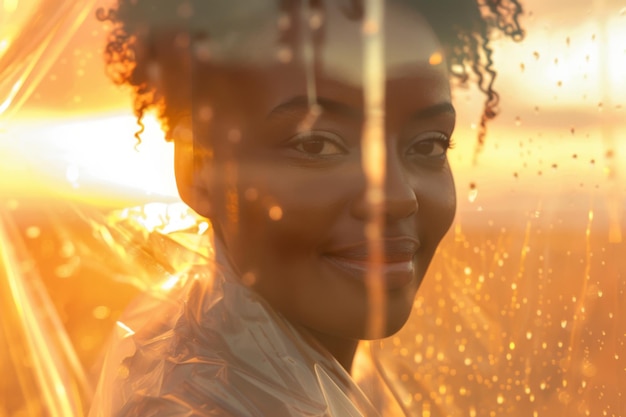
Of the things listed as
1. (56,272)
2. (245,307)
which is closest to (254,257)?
(245,307)

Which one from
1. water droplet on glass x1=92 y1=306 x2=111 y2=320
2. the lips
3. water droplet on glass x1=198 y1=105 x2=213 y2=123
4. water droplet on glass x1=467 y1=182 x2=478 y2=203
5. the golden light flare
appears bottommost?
water droplet on glass x1=92 y1=306 x2=111 y2=320

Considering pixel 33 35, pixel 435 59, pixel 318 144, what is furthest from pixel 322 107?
pixel 33 35

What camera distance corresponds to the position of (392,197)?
2.03 feet

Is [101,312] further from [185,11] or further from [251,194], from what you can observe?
[185,11]

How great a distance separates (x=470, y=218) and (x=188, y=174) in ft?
0.93

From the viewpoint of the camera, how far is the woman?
60cm

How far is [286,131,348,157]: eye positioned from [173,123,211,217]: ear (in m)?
0.10

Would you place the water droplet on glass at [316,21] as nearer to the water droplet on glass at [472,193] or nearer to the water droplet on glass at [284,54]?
the water droplet on glass at [284,54]

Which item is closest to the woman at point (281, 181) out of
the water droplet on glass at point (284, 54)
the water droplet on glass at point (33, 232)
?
the water droplet on glass at point (284, 54)

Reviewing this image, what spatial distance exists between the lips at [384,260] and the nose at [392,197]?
0.03 metres

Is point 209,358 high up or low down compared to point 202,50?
down

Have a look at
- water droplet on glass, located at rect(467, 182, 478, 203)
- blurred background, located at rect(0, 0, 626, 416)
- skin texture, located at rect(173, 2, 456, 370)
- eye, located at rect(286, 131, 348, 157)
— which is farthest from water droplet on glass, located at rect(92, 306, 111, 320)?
water droplet on glass, located at rect(467, 182, 478, 203)

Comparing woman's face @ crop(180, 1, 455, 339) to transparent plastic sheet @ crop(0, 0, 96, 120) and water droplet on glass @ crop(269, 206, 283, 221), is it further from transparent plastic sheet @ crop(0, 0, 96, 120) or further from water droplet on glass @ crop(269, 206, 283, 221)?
transparent plastic sheet @ crop(0, 0, 96, 120)

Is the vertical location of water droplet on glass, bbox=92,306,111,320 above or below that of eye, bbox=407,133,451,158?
below
